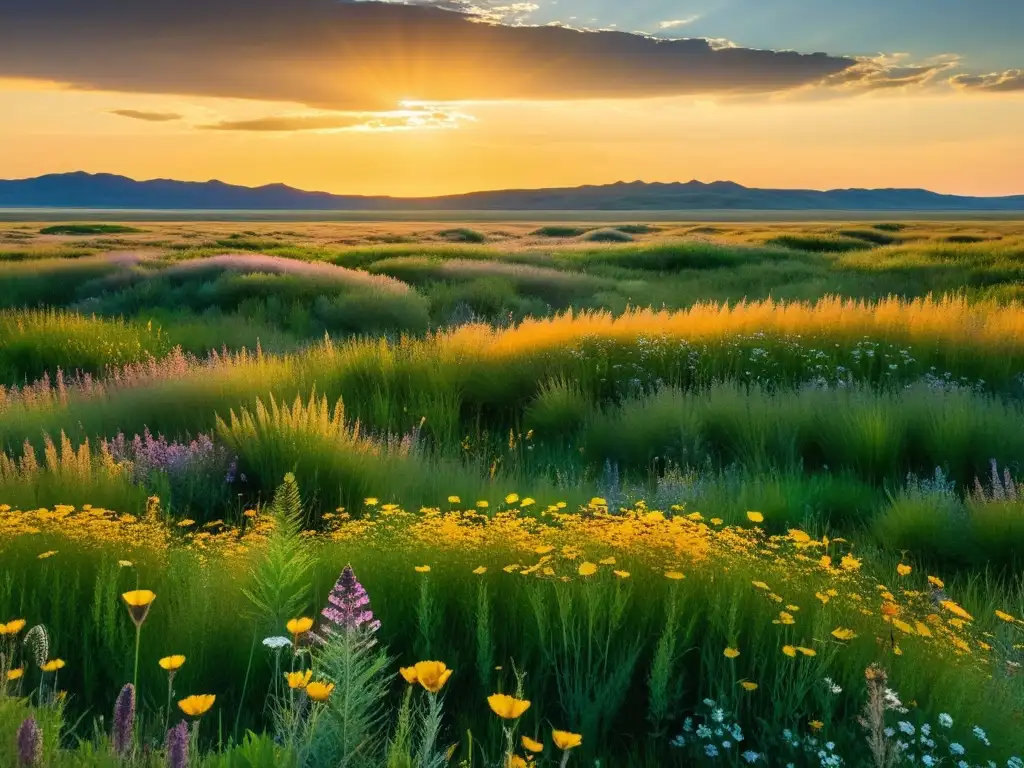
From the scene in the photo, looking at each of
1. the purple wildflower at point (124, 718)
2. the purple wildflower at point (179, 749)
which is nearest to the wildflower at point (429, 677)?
the purple wildflower at point (179, 749)

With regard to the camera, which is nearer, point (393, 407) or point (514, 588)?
point (514, 588)

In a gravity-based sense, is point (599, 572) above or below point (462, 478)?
above

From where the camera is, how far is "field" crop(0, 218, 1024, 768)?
9.06 ft

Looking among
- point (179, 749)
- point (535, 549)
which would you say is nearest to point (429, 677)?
point (179, 749)

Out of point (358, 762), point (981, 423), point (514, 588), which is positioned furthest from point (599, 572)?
point (981, 423)

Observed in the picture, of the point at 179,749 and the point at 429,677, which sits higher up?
the point at 429,677

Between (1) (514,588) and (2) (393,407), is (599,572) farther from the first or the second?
(2) (393,407)

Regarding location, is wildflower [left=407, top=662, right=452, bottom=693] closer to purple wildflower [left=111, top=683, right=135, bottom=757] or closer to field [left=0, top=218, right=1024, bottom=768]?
field [left=0, top=218, right=1024, bottom=768]

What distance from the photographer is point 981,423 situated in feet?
24.5

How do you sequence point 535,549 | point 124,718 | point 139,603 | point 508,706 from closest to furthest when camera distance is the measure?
1. point 508,706
2. point 124,718
3. point 139,603
4. point 535,549

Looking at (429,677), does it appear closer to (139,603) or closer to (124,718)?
(124,718)

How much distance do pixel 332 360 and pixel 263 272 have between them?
13.1m

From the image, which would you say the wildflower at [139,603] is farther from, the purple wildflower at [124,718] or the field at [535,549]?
the purple wildflower at [124,718]

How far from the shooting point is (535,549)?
3680mm
